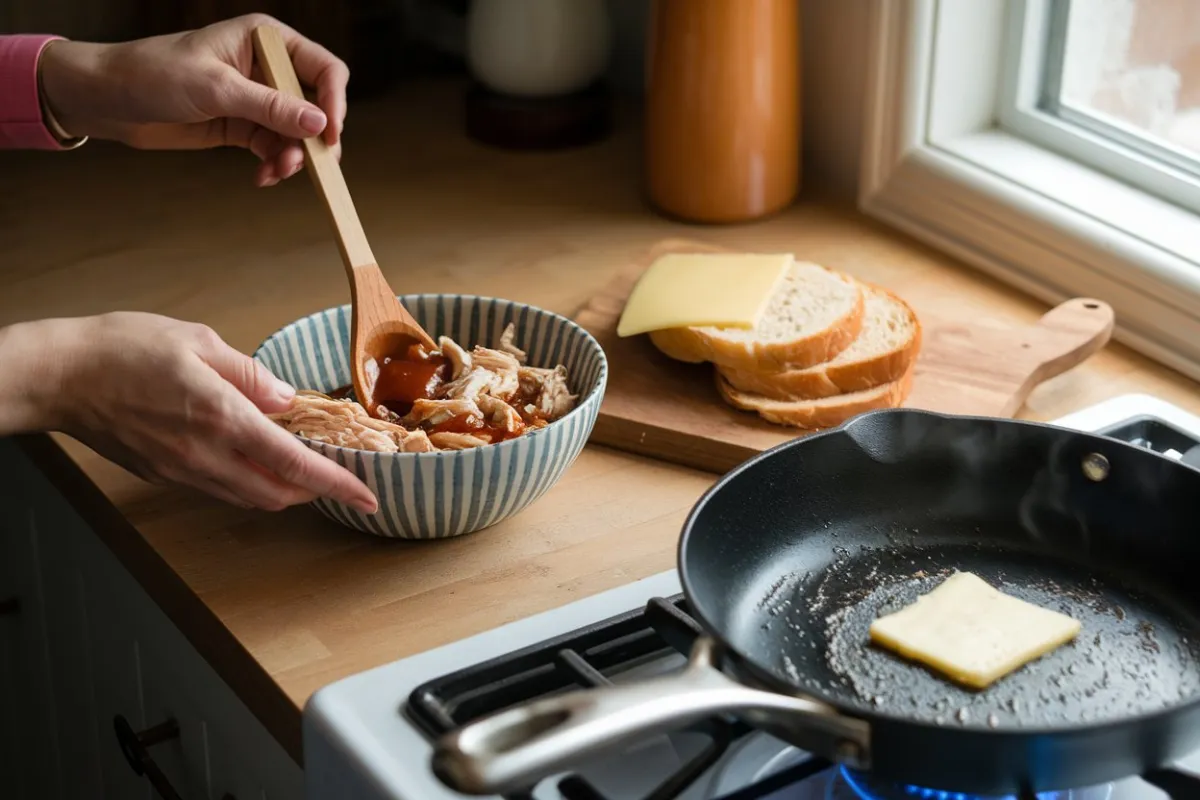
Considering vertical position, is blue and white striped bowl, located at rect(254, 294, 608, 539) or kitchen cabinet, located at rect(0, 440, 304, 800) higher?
blue and white striped bowl, located at rect(254, 294, 608, 539)

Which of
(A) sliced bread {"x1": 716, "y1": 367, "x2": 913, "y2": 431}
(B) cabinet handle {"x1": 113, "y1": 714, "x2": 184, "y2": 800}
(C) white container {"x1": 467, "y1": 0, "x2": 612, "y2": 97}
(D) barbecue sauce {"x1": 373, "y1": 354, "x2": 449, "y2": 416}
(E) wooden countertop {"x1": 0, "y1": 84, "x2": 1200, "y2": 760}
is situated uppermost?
(C) white container {"x1": 467, "y1": 0, "x2": 612, "y2": 97}

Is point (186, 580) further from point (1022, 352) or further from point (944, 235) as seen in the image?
point (944, 235)

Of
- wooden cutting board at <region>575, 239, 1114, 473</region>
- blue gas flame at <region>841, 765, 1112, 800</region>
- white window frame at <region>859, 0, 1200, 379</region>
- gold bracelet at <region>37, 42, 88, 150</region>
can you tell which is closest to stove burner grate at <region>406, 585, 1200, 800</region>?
blue gas flame at <region>841, 765, 1112, 800</region>

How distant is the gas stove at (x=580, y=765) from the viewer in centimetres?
70

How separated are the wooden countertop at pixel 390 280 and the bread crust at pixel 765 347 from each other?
10cm

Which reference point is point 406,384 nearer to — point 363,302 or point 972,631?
point 363,302

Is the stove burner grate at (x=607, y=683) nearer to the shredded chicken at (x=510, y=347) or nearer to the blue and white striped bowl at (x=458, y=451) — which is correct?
the blue and white striped bowl at (x=458, y=451)

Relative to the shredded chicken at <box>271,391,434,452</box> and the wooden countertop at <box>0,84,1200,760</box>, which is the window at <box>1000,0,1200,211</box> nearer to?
the wooden countertop at <box>0,84,1200,760</box>

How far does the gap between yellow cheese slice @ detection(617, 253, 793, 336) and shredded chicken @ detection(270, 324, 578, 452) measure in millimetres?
150

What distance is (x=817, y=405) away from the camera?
1.10 m

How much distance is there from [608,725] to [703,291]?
0.68 m

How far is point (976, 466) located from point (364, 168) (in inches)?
38.3

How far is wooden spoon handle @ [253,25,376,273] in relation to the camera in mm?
1044

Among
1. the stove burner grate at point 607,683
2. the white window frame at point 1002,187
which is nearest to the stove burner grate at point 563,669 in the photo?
the stove burner grate at point 607,683
